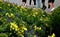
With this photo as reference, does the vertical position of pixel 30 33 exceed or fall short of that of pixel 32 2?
it exceeds it

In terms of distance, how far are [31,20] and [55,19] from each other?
1.56 m

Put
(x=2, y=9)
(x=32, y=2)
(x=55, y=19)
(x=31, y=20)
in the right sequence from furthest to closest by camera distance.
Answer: (x=32, y=2) → (x=2, y=9) → (x=31, y=20) → (x=55, y=19)

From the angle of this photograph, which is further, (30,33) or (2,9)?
(2,9)

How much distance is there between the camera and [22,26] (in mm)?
6762

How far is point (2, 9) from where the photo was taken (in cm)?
959

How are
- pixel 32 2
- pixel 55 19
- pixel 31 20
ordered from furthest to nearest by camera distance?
pixel 32 2
pixel 31 20
pixel 55 19

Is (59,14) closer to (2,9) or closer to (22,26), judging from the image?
(22,26)

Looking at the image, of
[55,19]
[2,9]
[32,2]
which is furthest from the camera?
[32,2]

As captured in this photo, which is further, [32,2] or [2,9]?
[32,2]

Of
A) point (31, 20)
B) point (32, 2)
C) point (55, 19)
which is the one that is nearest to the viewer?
Answer: point (55, 19)

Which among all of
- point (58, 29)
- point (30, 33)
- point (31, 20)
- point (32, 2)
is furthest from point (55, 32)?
point (32, 2)

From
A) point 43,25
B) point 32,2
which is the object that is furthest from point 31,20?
point 32,2

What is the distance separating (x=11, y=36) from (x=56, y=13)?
105cm

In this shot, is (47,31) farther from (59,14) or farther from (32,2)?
(32,2)
